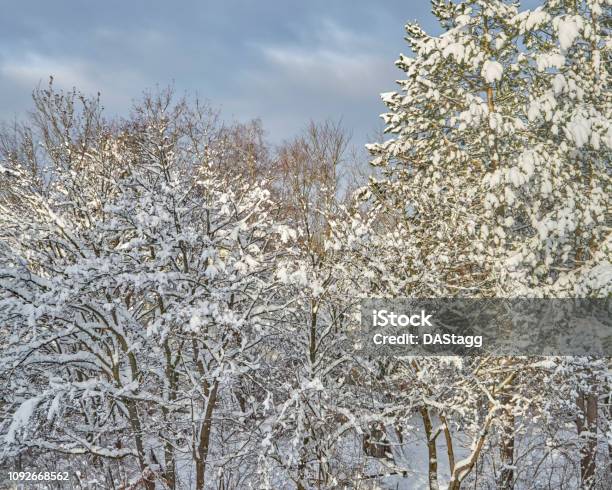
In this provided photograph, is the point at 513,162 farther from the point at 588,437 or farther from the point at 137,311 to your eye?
the point at 137,311

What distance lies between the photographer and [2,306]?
654 cm

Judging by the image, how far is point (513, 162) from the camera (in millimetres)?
7754

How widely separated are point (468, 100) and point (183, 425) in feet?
22.8

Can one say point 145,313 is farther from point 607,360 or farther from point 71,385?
Answer: point 607,360

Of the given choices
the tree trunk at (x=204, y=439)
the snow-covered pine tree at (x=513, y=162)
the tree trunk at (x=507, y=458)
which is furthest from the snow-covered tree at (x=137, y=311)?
the tree trunk at (x=507, y=458)

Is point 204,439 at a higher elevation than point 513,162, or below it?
below

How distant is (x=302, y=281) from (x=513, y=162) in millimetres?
4222

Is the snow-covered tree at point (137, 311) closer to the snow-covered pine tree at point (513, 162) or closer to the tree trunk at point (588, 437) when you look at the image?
the snow-covered pine tree at point (513, 162)

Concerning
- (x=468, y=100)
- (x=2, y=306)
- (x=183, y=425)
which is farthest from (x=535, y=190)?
(x=2, y=306)

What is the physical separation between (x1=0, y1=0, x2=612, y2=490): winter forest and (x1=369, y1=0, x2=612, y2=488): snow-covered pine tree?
45 mm

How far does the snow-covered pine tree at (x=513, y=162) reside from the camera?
23.9 feet

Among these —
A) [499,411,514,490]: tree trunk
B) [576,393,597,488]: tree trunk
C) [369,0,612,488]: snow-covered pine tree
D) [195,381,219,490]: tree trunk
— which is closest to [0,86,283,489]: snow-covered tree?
[195,381,219,490]: tree trunk

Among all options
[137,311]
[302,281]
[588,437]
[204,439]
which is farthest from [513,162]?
[137,311]

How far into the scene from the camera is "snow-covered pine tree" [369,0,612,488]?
23.9 feet
